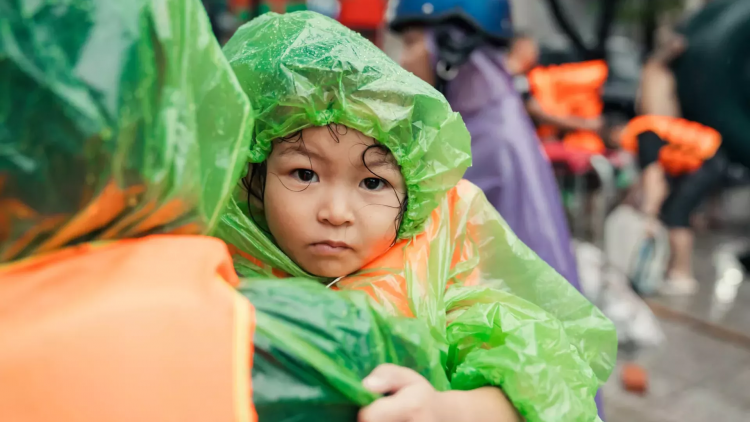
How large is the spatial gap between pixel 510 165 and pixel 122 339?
4.53 feet

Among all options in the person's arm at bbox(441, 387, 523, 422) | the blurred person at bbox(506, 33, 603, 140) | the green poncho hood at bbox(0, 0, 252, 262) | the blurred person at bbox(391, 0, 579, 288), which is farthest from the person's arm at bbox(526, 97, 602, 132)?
the green poncho hood at bbox(0, 0, 252, 262)

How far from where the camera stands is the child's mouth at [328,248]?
92 centimetres

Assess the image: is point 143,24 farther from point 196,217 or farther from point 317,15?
point 317,15

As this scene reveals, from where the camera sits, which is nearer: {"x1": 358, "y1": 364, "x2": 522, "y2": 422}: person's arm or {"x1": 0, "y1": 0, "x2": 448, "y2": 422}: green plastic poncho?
{"x1": 0, "y1": 0, "x2": 448, "y2": 422}: green plastic poncho

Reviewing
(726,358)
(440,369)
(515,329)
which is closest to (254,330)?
(440,369)

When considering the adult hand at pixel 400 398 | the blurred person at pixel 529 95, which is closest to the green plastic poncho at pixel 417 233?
the adult hand at pixel 400 398

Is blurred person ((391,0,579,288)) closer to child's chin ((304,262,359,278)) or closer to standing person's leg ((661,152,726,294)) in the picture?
child's chin ((304,262,359,278))

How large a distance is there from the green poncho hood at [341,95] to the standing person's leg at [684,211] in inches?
159

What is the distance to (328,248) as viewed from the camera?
3.03ft

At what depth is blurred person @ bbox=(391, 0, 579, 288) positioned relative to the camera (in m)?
1.69

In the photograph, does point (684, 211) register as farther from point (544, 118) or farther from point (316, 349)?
point (316, 349)

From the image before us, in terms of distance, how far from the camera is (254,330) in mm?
578

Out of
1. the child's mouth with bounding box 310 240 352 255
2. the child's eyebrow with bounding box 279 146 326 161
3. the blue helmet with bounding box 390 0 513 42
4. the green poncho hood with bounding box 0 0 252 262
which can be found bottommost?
the child's mouth with bounding box 310 240 352 255

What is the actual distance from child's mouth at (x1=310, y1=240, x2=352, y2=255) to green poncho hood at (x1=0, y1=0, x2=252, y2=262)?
0.35 metres
